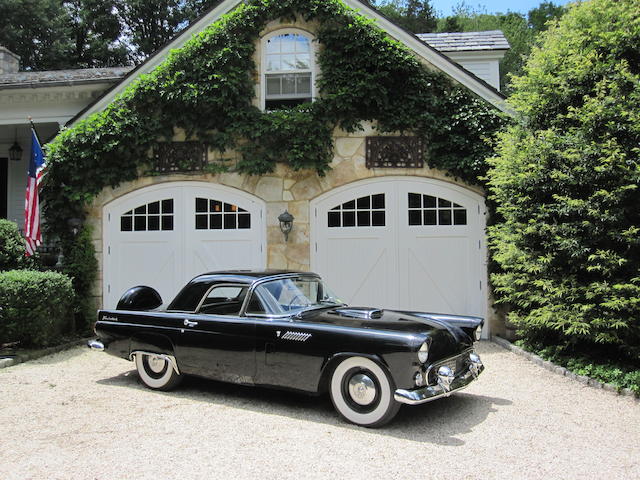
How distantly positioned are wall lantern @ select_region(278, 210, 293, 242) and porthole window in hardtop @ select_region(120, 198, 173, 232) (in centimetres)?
217

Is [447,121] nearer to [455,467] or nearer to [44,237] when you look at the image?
[455,467]

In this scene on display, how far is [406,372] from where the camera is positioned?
4301 mm

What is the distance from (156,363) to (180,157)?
4769 mm

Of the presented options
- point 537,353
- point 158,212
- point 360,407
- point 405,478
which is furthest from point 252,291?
point 158,212

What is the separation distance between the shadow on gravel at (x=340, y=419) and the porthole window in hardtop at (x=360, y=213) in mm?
4116

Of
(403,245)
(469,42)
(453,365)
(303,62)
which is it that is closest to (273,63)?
(303,62)

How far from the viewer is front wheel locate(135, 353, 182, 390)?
5.72 m

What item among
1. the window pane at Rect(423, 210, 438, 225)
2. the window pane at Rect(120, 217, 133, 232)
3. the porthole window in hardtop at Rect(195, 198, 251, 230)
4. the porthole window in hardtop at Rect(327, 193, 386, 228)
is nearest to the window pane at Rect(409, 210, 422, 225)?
the window pane at Rect(423, 210, 438, 225)

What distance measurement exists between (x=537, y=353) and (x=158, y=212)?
6887 millimetres

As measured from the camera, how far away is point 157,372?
19.2 ft

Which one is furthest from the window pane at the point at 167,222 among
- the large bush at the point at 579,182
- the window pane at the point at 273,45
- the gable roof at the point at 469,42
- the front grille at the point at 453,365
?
the gable roof at the point at 469,42

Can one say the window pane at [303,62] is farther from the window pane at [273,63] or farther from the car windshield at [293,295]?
the car windshield at [293,295]

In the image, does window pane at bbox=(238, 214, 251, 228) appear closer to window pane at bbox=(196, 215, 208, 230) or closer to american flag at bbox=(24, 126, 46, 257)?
window pane at bbox=(196, 215, 208, 230)

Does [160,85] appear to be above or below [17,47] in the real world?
below
